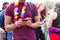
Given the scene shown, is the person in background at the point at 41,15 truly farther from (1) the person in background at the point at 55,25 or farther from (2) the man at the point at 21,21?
(2) the man at the point at 21,21

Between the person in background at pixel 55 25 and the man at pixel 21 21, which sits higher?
the man at pixel 21 21

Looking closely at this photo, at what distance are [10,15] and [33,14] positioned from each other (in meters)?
0.29

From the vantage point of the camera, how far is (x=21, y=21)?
8.78ft

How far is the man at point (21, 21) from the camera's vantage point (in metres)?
2.69

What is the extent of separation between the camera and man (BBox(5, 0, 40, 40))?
8.84 feet

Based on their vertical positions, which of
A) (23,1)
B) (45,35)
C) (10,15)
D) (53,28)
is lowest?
(45,35)

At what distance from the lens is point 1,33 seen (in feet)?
16.1

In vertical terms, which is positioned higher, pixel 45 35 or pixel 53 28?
pixel 53 28

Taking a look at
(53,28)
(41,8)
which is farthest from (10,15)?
(41,8)

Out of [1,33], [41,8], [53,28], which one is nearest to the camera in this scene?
[53,28]

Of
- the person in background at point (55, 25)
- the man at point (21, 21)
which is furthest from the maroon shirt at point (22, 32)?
the person in background at point (55, 25)

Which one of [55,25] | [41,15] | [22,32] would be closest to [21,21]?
[22,32]

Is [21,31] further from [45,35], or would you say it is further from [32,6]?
[45,35]

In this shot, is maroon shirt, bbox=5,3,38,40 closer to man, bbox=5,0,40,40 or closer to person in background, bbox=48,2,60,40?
man, bbox=5,0,40,40
